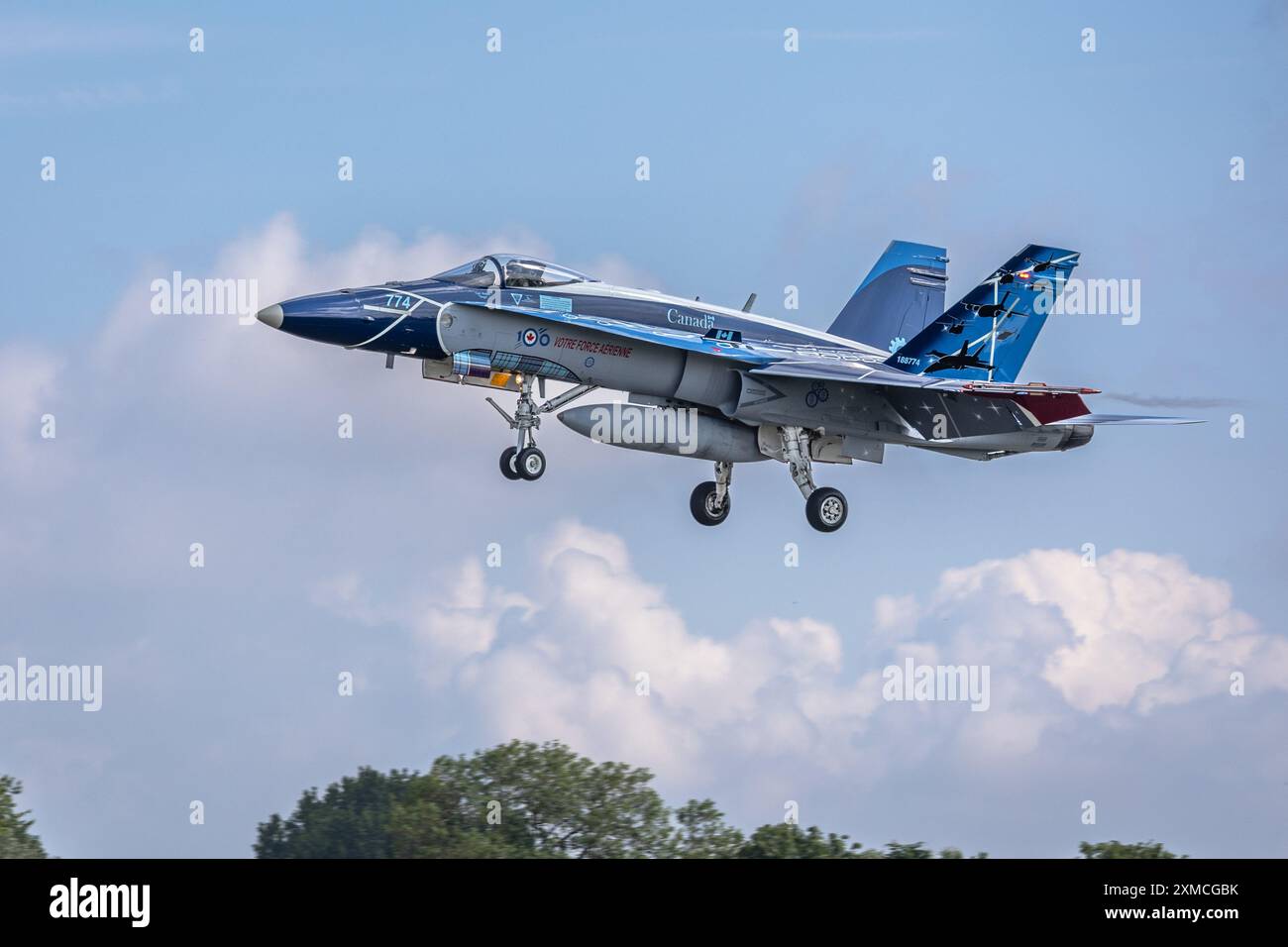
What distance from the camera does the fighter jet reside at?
25016 mm

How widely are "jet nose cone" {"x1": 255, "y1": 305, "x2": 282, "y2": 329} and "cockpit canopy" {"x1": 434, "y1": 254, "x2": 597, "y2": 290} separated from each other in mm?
2393

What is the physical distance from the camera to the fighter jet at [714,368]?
82.1 ft

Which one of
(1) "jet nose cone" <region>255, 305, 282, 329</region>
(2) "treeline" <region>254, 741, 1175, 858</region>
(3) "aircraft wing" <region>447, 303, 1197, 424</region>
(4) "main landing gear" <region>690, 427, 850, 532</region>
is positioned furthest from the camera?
(2) "treeline" <region>254, 741, 1175, 858</region>

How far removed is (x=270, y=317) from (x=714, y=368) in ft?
21.7

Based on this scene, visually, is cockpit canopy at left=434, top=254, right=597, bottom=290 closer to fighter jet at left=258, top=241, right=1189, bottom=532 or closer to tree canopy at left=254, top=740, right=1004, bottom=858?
fighter jet at left=258, top=241, right=1189, bottom=532

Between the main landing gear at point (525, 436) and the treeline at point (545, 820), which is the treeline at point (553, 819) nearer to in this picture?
the treeline at point (545, 820)

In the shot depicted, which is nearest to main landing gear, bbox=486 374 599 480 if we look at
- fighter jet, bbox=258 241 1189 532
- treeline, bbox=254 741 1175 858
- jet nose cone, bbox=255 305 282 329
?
fighter jet, bbox=258 241 1189 532

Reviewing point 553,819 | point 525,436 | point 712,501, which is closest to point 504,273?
point 525,436

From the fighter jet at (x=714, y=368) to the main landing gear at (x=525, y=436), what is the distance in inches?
0.9

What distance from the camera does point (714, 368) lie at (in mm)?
26938

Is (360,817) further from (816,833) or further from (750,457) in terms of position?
(750,457)

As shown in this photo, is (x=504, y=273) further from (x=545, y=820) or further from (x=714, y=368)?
(x=545, y=820)

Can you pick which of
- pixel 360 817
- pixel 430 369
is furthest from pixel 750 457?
pixel 360 817
